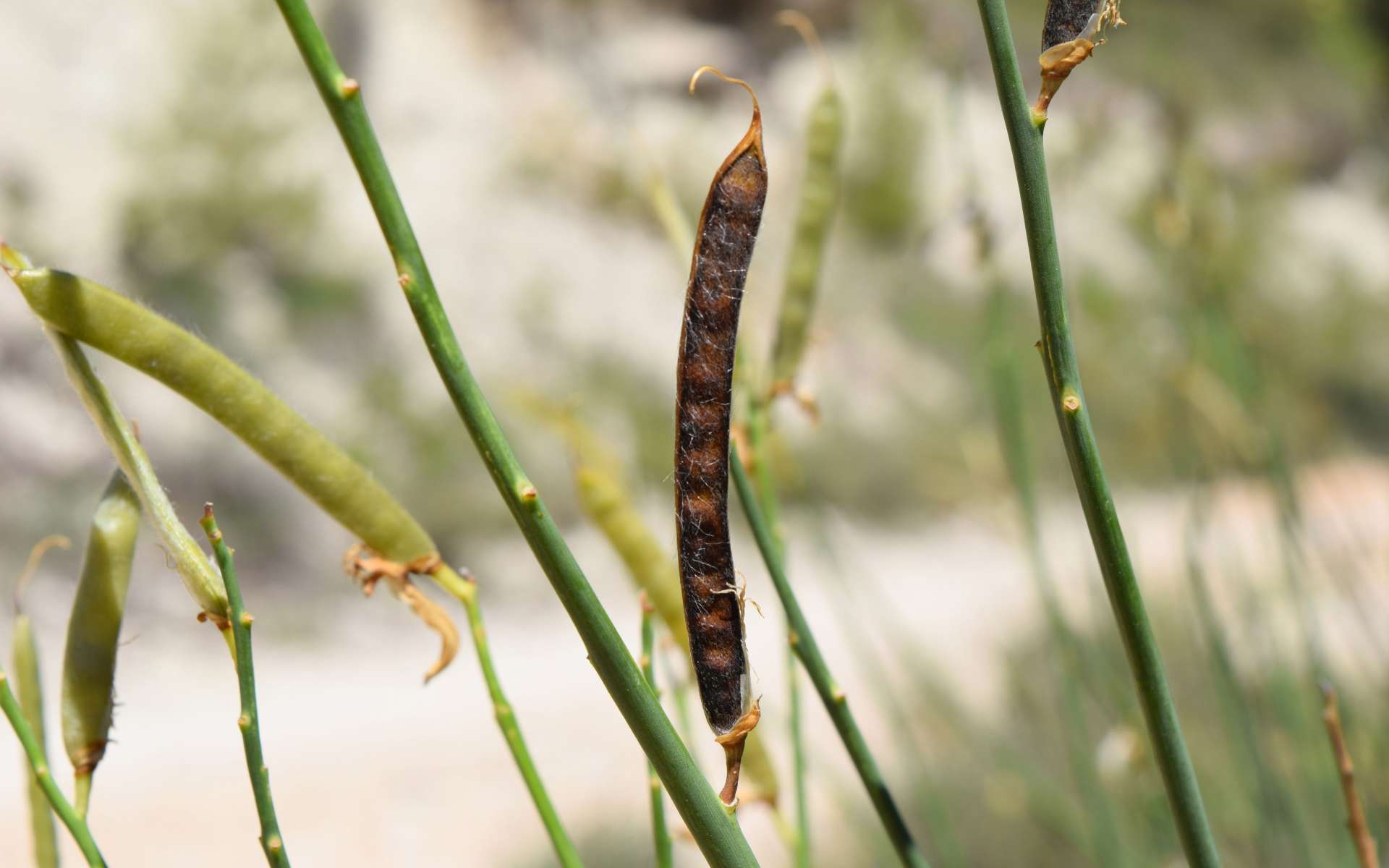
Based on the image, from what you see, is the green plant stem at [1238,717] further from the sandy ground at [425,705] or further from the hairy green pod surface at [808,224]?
the sandy ground at [425,705]

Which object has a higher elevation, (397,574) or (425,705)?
(425,705)

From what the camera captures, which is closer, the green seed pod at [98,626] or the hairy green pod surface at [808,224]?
the green seed pod at [98,626]

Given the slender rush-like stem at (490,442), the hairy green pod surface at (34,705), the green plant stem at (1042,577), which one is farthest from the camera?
the green plant stem at (1042,577)

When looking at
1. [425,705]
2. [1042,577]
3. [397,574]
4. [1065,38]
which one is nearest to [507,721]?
[397,574]

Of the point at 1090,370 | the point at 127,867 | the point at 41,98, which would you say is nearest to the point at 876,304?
the point at 1090,370

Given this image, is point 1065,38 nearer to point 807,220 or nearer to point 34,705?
point 807,220

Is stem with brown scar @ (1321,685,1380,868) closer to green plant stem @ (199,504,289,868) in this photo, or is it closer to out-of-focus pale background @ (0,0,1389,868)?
green plant stem @ (199,504,289,868)

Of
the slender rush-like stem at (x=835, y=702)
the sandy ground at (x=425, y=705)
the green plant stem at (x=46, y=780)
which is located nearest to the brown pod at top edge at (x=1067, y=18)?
the slender rush-like stem at (x=835, y=702)
